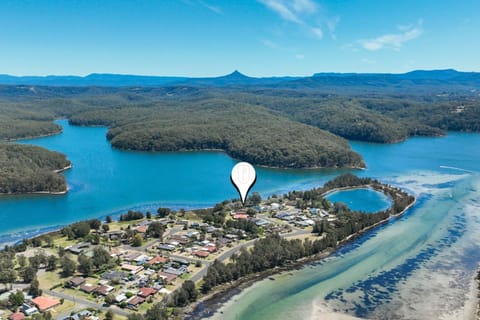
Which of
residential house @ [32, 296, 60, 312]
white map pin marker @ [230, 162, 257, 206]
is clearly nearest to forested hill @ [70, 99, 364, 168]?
white map pin marker @ [230, 162, 257, 206]

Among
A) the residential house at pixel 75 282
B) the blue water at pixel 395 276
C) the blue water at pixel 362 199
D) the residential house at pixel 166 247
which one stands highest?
the blue water at pixel 362 199

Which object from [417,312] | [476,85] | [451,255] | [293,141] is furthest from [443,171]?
[476,85]

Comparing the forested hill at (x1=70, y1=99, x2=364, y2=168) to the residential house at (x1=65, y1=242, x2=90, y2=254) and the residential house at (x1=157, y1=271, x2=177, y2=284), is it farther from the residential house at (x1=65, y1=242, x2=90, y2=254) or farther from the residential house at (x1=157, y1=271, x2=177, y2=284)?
the residential house at (x1=157, y1=271, x2=177, y2=284)

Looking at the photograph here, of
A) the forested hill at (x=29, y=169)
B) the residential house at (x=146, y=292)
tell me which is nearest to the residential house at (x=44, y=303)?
the residential house at (x=146, y=292)

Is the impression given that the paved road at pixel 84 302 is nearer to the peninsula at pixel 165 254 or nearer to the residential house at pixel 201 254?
the peninsula at pixel 165 254

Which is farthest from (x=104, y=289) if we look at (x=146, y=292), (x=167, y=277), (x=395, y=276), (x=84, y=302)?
(x=395, y=276)

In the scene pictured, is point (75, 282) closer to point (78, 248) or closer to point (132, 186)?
point (78, 248)

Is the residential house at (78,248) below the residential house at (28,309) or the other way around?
the other way around

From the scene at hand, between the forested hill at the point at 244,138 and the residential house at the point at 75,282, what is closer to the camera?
the residential house at the point at 75,282
